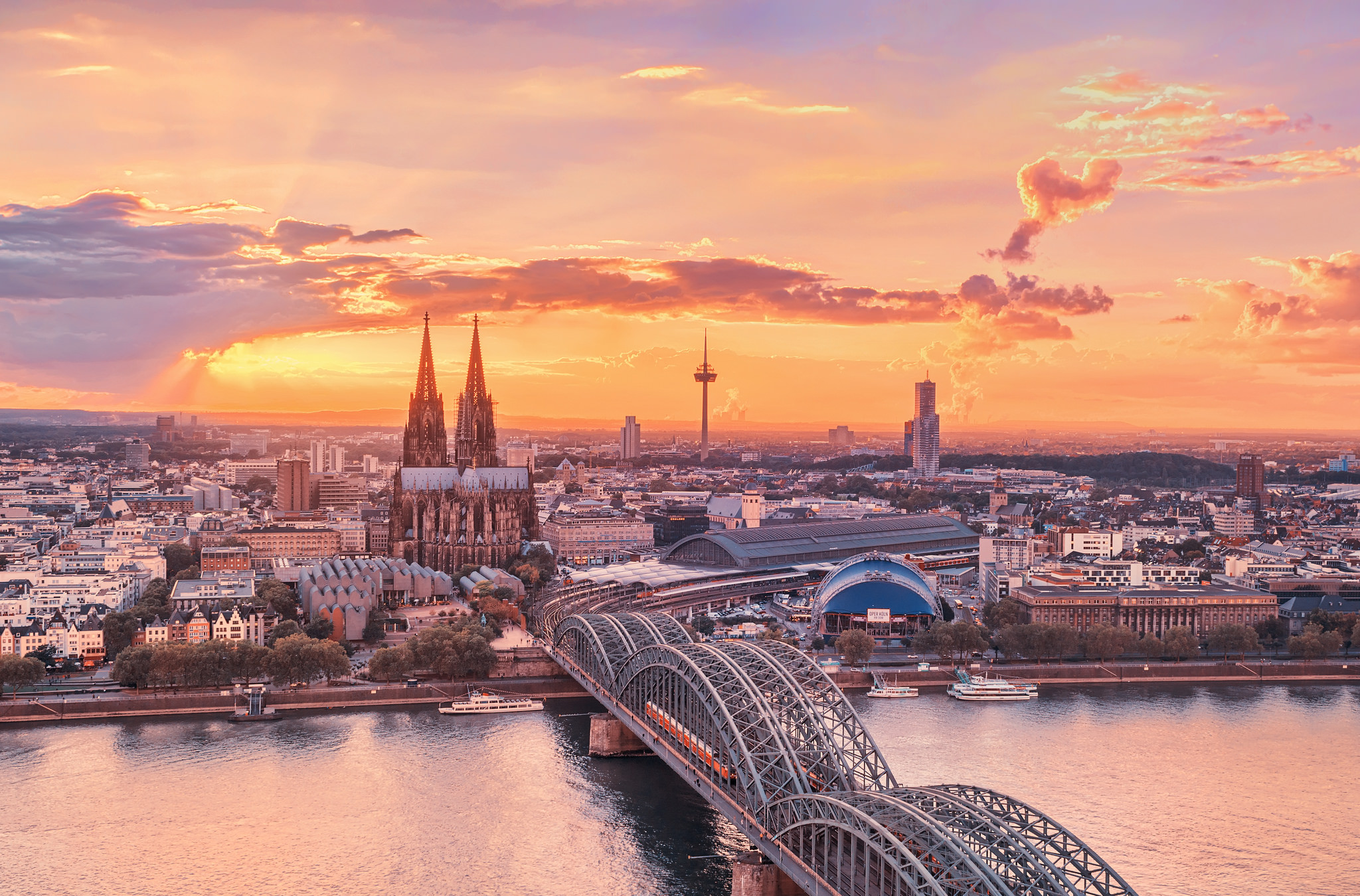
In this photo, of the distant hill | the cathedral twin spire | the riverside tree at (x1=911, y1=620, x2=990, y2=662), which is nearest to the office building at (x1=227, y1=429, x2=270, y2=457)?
the distant hill

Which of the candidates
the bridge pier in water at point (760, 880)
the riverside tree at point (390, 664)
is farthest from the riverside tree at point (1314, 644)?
the bridge pier in water at point (760, 880)

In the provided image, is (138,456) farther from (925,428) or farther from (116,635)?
(116,635)

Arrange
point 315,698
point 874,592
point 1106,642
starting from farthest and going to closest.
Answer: point 874,592, point 1106,642, point 315,698

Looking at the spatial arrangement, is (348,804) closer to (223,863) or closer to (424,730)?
(223,863)

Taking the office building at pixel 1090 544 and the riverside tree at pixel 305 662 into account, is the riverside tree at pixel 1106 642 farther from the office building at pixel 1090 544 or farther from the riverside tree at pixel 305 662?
the riverside tree at pixel 305 662

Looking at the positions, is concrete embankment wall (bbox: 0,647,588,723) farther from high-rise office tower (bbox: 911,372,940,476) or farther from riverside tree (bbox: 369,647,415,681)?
high-rise office tower (bbox: 911,372,940,476)

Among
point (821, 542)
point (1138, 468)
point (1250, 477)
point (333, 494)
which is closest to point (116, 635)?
point (821, 542)
